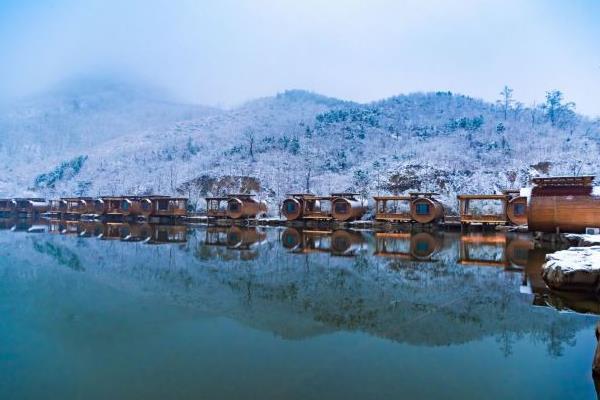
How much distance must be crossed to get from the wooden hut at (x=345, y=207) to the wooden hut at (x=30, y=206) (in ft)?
137

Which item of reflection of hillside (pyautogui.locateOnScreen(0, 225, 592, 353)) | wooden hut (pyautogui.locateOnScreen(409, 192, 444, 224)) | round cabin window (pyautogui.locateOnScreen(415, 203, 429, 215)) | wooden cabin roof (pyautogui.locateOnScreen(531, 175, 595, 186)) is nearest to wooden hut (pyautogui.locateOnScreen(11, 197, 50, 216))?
reflection of hillside (pyautogui.locateOnScreen(0, 225, 592, 353))

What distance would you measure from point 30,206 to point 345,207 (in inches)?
1730

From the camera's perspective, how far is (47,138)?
12731cm

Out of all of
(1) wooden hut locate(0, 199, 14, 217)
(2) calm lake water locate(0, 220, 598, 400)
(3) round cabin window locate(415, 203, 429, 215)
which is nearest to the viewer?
(2) calm lake water locate(0, 220, 598, 400)

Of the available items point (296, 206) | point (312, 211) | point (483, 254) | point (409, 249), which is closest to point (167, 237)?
point (296, 206)

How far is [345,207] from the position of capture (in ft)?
114

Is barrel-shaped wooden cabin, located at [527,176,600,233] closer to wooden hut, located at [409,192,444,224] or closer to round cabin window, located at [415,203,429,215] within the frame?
wooden hut, located at [409,192,444,224]

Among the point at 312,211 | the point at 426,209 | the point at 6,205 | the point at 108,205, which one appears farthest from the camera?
the point at 6,205

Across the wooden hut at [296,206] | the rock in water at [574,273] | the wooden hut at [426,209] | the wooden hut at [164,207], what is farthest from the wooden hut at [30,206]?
the rock in water at [574,273]

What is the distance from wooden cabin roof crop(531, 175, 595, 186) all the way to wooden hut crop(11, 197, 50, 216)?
5726cm

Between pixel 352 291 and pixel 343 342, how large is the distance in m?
3.65

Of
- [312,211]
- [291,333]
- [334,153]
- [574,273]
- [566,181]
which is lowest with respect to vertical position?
[291,333]

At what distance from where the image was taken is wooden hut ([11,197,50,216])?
181 ft

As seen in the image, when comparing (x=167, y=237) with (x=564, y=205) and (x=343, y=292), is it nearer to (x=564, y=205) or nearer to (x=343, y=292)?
(x=343, y=292)
